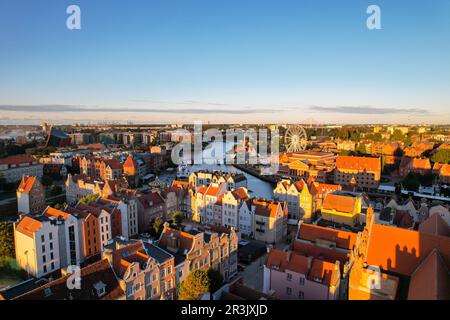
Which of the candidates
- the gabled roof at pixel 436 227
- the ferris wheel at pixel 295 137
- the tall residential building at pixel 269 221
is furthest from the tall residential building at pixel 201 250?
the ferris wheel at pixel 295 137

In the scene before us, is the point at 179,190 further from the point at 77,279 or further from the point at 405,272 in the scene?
the point at 405,272

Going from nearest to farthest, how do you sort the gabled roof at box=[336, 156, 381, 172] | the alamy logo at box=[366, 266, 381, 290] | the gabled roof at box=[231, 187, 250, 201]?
the alamy logo at box=[366, 266, 381, 290]
the gabled roof at box=[231, 187, 250, 201]
the gabled roof at box=[336, 156, 381, 172]

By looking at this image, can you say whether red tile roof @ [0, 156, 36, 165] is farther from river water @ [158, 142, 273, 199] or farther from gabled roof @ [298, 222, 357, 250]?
gabled roof @ [298, 222, 357, 250]

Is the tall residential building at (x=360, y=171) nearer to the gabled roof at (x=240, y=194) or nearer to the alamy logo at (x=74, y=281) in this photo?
the gabled roof at (x=240, y=194)

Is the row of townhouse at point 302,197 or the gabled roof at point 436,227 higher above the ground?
the gabled roof at point 436,227

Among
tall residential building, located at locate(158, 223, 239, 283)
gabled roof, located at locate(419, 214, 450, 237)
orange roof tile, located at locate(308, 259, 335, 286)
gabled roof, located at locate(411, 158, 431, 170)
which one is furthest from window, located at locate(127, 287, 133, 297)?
gabled roof, located at locate(411, 158, 431, 170)

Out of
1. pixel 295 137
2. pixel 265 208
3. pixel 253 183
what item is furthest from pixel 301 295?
pixel 295 137
